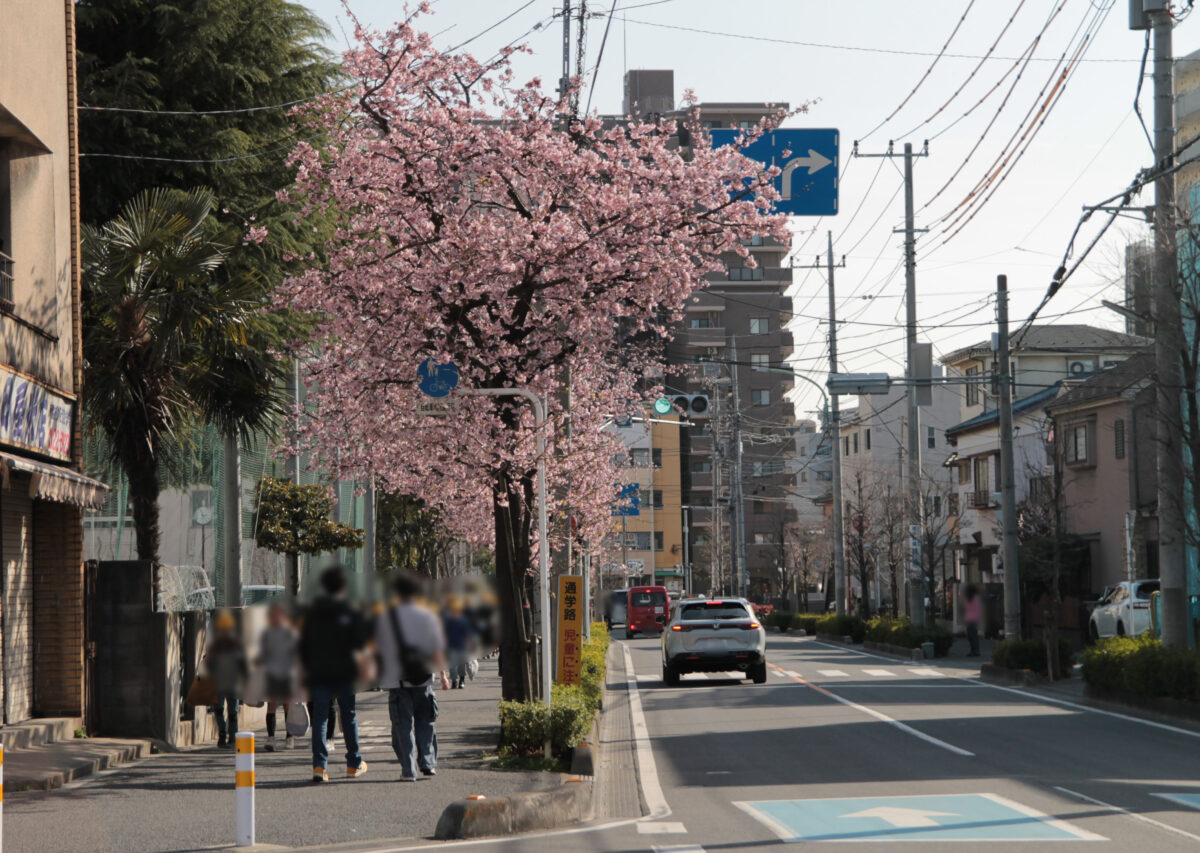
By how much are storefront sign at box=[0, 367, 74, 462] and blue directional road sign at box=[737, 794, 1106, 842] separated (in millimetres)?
9102

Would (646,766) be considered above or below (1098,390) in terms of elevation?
below

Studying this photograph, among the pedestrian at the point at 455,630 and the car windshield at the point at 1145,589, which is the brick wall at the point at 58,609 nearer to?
the pedestrian at the point at 455,630

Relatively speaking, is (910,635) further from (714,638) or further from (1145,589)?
(714,638)

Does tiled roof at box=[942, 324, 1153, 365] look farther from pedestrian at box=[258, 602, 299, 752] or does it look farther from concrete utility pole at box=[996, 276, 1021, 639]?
pedestrian at box=[258, 602, 299, 752]

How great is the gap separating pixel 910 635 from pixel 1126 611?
679cm

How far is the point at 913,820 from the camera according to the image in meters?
12.1

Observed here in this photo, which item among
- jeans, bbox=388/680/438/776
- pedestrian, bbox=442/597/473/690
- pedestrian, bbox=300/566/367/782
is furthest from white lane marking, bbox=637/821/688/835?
pedestrian, bbox=300/566/367/782

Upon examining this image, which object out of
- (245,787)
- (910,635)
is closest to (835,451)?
(910,635)

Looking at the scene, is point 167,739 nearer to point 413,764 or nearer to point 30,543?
point 30,543

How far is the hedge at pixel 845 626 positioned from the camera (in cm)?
5159

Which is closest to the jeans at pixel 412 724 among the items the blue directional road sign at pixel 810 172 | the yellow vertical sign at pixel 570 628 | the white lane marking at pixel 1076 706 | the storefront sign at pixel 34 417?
the yellow vertical sign at pixel 570 628

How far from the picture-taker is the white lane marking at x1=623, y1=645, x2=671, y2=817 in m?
13.5

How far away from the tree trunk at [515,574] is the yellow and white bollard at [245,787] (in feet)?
20.0

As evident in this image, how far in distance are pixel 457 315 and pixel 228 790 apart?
5.78 m
